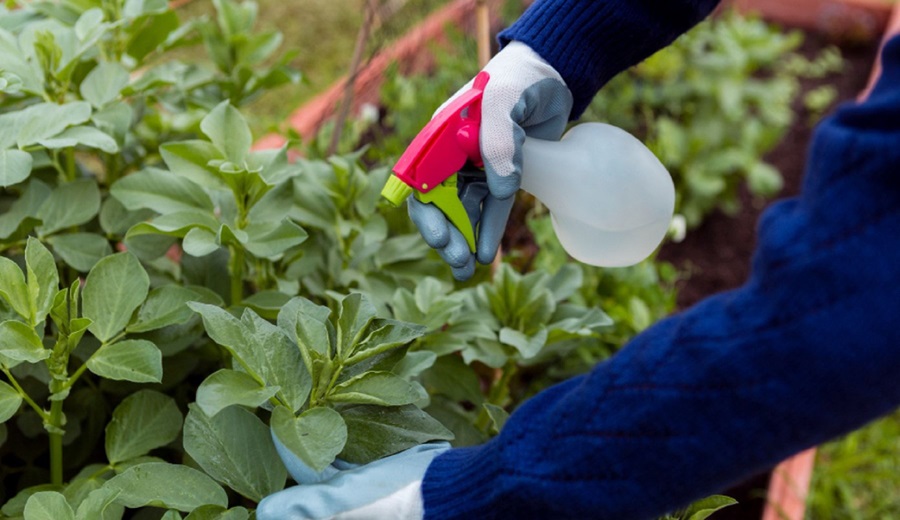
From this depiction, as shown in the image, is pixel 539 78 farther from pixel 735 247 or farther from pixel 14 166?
pixel 735 247

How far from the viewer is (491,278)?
1.18m

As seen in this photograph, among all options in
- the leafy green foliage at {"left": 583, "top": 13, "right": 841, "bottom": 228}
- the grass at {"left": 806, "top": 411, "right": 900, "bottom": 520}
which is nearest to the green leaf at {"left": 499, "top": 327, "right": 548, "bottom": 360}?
the grass at {"left": 806, "top": 411, "right": 900, "bottom": 520}

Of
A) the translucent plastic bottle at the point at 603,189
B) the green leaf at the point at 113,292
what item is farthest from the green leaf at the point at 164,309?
the translucent plastic bottle at the point at 603,189

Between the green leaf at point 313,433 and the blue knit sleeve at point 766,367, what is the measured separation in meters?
0.14

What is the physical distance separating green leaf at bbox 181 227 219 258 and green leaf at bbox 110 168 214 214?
0.21 feet

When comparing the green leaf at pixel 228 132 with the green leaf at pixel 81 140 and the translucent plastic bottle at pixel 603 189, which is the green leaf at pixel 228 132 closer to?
the green leaf at pixel 81 140

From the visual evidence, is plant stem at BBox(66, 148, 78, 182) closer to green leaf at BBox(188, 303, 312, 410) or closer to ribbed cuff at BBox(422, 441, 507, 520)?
green leaf at BBox(188, 303, 312, 410)

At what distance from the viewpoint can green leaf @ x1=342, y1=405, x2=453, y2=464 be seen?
726 millimetres

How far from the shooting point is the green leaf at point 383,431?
726mm

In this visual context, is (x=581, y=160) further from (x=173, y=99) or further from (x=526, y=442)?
(x=173, y=99)

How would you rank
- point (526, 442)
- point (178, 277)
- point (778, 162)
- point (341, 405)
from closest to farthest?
1. point (526, 442)
2. point (341, 405)
3. point (178, 277)
4. point (778, 162)

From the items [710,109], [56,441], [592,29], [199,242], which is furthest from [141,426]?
[710,109]

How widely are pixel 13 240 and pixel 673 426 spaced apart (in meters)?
0.70

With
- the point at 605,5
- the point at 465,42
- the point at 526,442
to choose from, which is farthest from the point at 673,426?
the point at 465,42
